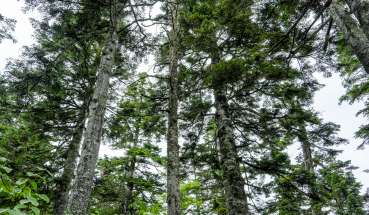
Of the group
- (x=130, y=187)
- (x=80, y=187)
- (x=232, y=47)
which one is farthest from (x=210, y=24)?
(x=130, y=187)

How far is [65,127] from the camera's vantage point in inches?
487

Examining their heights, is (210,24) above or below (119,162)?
above

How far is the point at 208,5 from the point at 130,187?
8.98 metres

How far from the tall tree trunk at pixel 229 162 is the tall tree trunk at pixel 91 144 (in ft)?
11.6

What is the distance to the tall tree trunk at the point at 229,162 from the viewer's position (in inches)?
317

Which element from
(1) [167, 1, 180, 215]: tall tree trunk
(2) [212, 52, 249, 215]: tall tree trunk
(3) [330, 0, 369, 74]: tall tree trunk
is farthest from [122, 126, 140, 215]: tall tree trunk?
(3) [330, 0, 369, 74]: tall tree trunk

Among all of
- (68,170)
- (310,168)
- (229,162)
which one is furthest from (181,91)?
(310,168)

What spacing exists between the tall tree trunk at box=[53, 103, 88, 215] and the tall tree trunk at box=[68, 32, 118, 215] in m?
5.81

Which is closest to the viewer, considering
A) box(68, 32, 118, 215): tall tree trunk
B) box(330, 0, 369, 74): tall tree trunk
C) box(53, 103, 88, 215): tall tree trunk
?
box(68, 32, 118, 215): tall tree trunk

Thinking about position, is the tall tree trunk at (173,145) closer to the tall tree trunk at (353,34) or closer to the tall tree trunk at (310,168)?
the tall tree trunk at (310,168)

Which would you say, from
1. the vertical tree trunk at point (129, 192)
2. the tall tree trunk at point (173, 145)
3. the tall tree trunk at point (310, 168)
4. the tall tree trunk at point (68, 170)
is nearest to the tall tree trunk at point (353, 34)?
the tall tree trunk at point (310, 168)

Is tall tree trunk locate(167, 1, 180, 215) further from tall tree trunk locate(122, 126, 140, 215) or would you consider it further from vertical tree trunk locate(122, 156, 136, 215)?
vertical tree trunk locate(122, 156, 136, 215)

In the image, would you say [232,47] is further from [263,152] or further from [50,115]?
[50,115]

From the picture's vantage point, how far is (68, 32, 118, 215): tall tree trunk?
464cm
